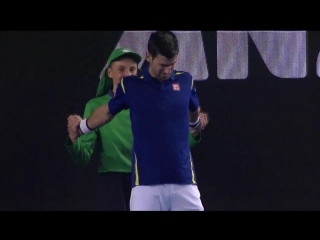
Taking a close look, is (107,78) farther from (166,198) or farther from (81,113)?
(166,198)

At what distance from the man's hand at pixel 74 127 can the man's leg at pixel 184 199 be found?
35.1 inches

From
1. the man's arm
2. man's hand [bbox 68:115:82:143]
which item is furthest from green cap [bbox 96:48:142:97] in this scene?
the man's arm

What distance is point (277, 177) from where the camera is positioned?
580cm

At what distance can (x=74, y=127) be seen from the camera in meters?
5.50

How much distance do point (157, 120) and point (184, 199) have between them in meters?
0.56

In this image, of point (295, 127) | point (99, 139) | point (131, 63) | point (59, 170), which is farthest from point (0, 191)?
point (295, 127)

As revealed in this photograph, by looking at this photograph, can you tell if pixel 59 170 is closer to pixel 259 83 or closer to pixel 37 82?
pixel 37 82

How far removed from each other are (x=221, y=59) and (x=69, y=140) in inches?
50.0

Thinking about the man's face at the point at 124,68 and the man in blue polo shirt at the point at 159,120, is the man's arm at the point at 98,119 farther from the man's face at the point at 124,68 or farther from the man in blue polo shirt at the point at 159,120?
the man's face at the point at 124,68

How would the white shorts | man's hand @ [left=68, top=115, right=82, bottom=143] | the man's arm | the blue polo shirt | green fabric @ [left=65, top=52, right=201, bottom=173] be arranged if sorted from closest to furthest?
1. the white shorts
2. the blue polo shirt
3. the man's arm
4. man's hand @ [left=68, top=115, right=82, bottom=143]
5. green fabric @ [left=65, top=52, right=201, bottom=173]

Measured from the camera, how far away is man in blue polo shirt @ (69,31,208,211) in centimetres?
509

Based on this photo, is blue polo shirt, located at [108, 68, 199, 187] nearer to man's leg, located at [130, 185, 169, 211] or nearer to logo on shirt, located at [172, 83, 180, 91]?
logo on shirt, located at [172, 83, 180, 91]

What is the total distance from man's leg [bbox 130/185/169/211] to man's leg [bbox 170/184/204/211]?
62 mm

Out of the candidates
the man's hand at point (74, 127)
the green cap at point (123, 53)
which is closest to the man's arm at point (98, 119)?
the man's hand at point (74, 127)
